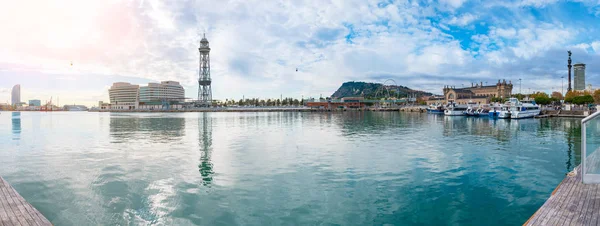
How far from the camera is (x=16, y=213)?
10781 mm

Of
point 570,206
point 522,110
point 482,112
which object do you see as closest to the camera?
point 570,206

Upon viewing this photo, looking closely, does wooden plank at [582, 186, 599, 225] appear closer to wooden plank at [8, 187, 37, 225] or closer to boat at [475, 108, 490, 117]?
wooden plank at [8, 187, 37, 225]

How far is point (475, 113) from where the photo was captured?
356ft

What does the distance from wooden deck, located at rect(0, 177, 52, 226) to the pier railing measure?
18.7 metres

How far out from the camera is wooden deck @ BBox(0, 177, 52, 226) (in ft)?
32.8

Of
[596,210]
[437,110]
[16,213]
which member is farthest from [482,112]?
[16,213]

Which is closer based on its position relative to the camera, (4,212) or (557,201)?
(4,212)

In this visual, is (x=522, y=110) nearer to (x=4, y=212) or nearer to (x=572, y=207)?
(x=572, y=207)

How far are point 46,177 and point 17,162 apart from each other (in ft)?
27.3

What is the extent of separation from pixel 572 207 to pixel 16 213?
17.9 metres

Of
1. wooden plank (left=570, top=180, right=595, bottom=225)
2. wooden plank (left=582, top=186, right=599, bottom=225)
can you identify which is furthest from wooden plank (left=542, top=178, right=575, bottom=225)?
wooden plank (left=582, top=186, right=599, bottom=225)

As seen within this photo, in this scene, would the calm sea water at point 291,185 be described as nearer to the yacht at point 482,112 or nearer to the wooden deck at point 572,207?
the wooden deck at point 572,207

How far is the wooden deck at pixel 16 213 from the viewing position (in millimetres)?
9984

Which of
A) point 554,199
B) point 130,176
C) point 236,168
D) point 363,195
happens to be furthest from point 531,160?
point 130,176
